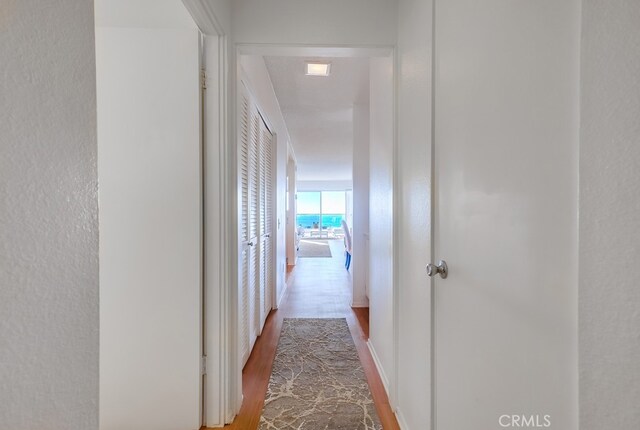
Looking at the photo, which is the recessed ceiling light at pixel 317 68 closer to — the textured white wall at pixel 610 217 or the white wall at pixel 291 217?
the textured white wall at pixel 610 217

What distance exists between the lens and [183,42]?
1.54m

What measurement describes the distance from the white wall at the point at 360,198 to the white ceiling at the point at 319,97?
245 millimetres

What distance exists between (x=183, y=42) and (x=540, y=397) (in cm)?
193

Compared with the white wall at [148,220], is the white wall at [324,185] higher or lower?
higher

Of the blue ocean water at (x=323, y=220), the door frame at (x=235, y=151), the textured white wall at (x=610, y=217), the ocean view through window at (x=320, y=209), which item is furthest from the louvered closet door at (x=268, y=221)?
the blue ocean water at (x=323, y=220)

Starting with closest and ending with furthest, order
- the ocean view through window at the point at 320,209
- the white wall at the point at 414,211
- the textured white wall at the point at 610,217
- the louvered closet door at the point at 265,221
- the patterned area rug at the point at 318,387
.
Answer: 1. the textured white wall at the point at 610,217
2. the white wall at the point at 414,211
3. the patterned area rug at the point at 318,387
4. the louvered closet door at the point at 265,221
5. the ocean view through window at the point at 320,209

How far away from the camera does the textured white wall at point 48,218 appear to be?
0.49 m

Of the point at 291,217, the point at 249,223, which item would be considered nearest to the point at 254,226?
the point at 249,223

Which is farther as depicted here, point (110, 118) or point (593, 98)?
point (110, 118)

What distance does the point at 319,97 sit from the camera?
3570mm

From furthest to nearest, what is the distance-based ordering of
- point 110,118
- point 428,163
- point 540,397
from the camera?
point 110,118 → point 428,163 → point 540,397

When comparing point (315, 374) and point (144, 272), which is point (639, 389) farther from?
point (315, 374)

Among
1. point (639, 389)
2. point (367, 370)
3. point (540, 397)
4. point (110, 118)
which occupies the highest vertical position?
point (110, 118)

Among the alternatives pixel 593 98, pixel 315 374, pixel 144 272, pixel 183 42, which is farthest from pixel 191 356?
pixel 593 98
